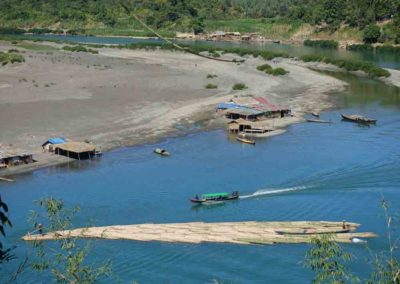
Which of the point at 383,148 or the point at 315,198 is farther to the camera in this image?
the point at 383,148

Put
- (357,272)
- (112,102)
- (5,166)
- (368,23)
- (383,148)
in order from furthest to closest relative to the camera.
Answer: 1. (368,23)
2. (112,102)
3. (383,148)
4. (5,166)
5. (357,272)

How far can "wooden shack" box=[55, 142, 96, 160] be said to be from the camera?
3822 cm

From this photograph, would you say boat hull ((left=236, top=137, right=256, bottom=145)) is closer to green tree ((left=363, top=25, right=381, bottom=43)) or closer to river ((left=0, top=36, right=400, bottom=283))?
river ((left=0, top=36, right=400, bottom=283))

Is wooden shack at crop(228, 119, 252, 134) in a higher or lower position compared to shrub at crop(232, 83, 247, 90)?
lower

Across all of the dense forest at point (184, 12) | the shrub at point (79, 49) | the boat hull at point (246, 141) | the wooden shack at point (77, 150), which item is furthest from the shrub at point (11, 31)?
the wooden shack at point (77, 150)

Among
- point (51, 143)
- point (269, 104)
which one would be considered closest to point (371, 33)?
point (269, 104)

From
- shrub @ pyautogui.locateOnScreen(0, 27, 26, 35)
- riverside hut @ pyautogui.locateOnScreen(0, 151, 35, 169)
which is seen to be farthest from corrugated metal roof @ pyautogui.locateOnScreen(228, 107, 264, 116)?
shrub @ pyautogui.locateOnScreen(0, 27, 26, 35)

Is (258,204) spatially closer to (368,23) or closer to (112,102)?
(112,102)

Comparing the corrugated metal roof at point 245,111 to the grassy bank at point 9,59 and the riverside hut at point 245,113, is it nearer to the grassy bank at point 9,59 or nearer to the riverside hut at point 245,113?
the riverside hut at point 245,113

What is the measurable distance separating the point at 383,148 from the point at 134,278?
22184mm

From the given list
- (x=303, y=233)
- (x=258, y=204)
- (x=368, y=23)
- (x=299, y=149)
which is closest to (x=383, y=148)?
(x=299, y=149)

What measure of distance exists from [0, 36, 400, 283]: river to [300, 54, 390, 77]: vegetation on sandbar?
91.7ft

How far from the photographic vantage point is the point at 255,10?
152 meters

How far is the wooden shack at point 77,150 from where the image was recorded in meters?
38.2
